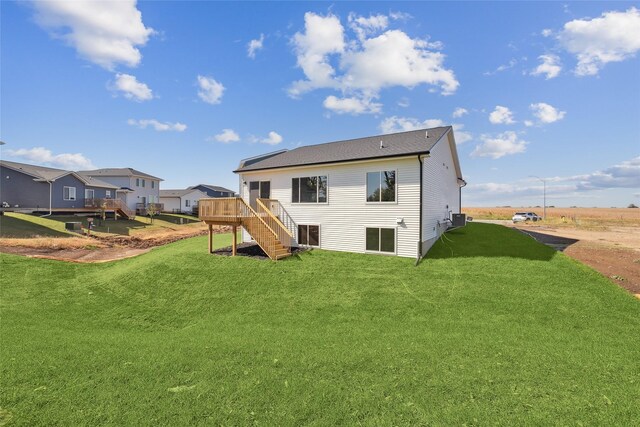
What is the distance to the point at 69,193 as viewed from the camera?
36.0 meters

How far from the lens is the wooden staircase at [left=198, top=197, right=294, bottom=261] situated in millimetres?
15469

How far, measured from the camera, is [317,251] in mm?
16359

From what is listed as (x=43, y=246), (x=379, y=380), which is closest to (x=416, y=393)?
(x=379, y=380)

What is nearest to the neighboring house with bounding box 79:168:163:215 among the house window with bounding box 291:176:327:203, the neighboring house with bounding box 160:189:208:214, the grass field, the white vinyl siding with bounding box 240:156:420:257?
the neighboring house with bounding box 160:189:208:214

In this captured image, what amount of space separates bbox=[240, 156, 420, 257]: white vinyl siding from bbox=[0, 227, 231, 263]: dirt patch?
12710 mm

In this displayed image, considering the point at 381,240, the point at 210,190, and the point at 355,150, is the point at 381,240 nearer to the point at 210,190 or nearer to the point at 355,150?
the point at 355,150

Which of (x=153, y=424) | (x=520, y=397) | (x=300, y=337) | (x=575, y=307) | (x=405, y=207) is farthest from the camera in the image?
(x=405, y=207)

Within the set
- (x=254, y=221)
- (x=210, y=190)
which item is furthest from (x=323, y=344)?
(x=210, y=190)

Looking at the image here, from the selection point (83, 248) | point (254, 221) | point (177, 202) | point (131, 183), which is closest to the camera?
point (254, 221)

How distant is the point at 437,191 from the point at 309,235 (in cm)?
810

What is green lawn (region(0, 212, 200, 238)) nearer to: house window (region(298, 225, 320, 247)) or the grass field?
house window (region(298, 225, 320, 247))

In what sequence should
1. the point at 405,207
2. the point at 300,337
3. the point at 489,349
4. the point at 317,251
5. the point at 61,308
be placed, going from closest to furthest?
the point at 489,349, the point at 300,337, the point at 61,308, the point at 405,207, the point at 317,251

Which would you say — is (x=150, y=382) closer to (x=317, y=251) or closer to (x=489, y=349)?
(x=489, y=349)

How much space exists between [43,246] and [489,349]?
27.3 meters
